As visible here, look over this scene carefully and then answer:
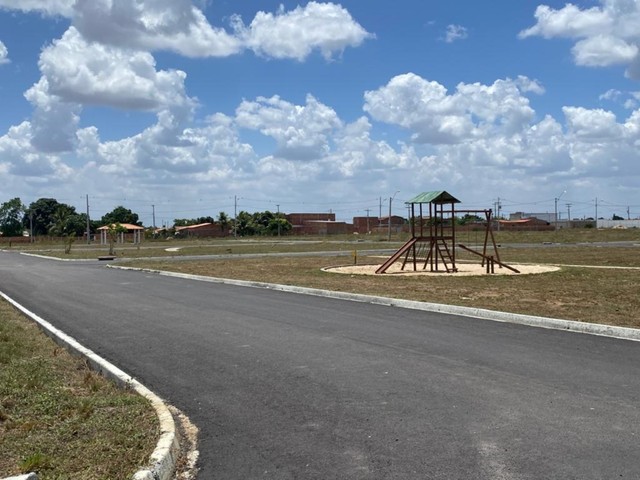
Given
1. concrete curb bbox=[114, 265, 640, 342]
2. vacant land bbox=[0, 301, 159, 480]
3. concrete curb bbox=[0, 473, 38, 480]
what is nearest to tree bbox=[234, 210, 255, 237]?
concrete curb bbox=[114, 265, 640, 342]

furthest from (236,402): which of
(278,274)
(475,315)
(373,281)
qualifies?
(278,274)

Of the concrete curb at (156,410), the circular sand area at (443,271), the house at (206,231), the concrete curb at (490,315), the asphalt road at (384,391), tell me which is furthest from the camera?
the house at (206,231)

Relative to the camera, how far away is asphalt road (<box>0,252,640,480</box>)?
16.0 feet

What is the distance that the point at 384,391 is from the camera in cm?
686

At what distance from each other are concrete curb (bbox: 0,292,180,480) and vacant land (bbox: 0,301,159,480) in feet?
0.24

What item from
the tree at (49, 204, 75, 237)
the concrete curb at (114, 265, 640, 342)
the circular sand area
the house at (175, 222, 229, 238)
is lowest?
the circular sand area

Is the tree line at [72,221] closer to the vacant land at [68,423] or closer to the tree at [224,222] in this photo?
the tree at [224,222]

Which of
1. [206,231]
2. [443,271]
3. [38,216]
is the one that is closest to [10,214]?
[38,216]

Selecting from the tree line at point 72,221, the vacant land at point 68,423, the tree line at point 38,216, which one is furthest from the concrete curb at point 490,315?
the tree line at point 38,216

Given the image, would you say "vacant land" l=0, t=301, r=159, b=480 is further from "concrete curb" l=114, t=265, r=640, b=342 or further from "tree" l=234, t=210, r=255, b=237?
"tree" l=234, t=210, r=255, b=237

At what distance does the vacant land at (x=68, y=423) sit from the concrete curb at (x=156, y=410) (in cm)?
7

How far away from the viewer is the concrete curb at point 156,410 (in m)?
4.56

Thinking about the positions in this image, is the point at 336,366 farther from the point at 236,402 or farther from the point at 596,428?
the point at 596,428

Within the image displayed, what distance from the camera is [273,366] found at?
818 centimetres
